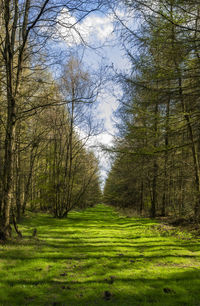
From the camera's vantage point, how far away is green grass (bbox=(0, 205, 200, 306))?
11.1 ft

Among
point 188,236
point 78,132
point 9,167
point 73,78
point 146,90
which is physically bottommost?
point 188,236

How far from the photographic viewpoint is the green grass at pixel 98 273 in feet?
11.1

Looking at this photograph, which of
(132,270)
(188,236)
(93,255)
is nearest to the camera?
(132,270)

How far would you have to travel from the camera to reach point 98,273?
4.47 m

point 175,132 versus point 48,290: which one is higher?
point 175,132

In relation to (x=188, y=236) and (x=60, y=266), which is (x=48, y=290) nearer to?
(x=60, y=266)

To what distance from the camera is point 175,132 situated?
23.6 ft

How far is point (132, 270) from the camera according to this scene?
4637mm

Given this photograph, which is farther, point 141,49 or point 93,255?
point 141,49

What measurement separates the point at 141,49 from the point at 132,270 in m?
6.43

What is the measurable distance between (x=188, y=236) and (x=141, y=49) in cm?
718

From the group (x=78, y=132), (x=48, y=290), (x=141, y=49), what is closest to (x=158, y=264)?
(x=48, y=290)

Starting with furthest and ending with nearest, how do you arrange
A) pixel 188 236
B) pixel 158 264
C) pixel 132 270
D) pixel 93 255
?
1. pixel 188 236
2. pixel 93 255
3. pixel 158 264
4. pixel 132 270

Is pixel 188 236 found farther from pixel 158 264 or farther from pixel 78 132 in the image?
pixel 78 132
